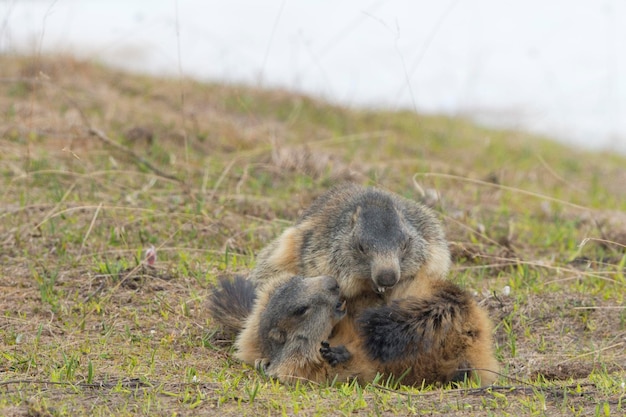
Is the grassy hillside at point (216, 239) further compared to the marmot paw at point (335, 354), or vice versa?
the marmot paw at point (335, 354)

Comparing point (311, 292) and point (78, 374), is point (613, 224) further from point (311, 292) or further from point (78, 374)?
point (78, 374)

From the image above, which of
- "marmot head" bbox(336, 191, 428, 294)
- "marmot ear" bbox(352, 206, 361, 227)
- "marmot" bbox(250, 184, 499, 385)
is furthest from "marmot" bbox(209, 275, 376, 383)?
"marmot ear" bbox(352, 206, 361, 227)

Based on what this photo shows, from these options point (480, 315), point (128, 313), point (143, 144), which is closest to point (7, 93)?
point (143, 144)

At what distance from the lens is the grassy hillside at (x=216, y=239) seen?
4.51m

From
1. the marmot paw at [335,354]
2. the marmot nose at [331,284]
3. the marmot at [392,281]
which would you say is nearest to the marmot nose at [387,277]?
the marmot at [392,281]

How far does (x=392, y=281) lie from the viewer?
5020 mm

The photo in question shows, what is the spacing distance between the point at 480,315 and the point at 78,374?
2.27 m

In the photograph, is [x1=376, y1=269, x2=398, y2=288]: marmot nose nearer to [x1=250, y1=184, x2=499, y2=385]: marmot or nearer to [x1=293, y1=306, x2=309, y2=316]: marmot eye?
[x1=250, y1=184, x2=499, y2=385]: marmot

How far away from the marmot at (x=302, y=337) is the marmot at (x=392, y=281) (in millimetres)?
116

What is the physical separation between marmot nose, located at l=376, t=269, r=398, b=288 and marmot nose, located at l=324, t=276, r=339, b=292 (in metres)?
0.24

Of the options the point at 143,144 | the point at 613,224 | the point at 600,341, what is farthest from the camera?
the point at 143,144

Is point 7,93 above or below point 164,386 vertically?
above

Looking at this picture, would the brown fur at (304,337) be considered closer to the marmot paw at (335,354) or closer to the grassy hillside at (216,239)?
the marmot paw at (335,354)

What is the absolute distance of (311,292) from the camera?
5008mm
